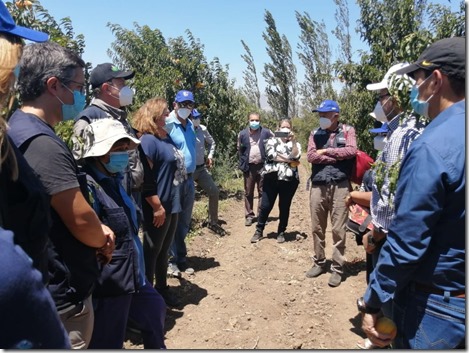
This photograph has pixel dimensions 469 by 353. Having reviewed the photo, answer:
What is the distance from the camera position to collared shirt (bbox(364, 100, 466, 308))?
163 cm

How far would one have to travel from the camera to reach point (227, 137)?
34.5 feet

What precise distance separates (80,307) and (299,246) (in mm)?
4427

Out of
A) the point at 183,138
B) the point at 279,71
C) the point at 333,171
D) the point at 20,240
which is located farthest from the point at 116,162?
the point at 279,71

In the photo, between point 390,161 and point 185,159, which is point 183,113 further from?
point 390,161

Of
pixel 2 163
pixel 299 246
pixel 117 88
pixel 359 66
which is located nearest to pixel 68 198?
pixel 2 163

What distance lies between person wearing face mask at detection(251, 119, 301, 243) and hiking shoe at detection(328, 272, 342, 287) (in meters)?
1.53

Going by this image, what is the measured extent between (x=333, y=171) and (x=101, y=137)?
9.41ft

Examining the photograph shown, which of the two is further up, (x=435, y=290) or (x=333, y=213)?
(x=435, y=290)

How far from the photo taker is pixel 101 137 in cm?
243

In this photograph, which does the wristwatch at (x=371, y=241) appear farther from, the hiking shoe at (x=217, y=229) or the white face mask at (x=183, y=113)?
the hiking shoe at (x=217, y=229)

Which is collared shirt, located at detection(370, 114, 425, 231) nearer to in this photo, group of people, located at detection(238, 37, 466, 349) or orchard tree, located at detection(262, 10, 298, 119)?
group of people, located at detection(238, 37, 466, 349)

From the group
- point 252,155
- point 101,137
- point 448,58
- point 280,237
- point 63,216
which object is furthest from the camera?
point 252,155

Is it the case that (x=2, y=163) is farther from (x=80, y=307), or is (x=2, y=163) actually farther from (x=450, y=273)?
(x=450, y=273)

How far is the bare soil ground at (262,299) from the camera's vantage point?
143 inches
